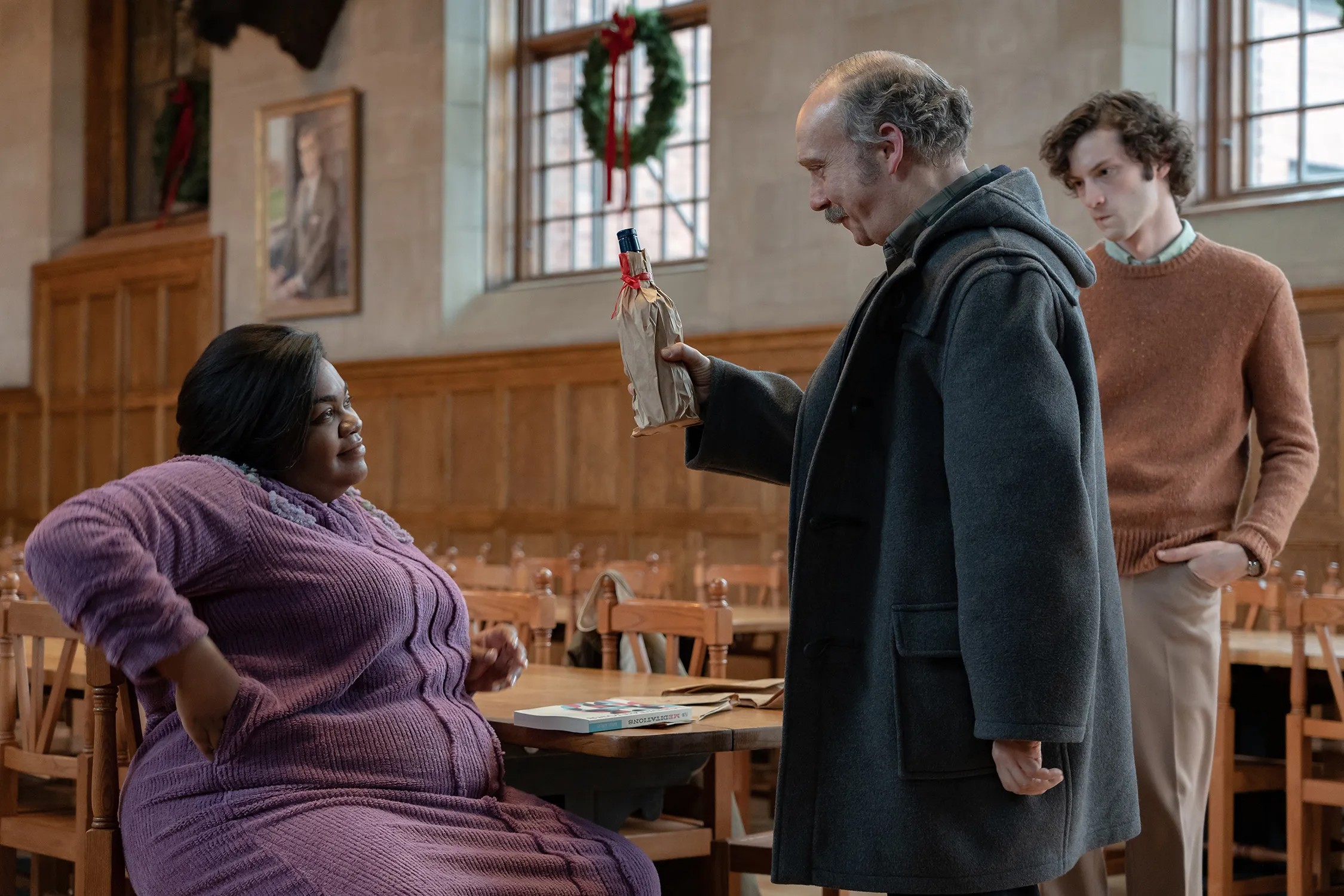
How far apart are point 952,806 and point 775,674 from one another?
518cm

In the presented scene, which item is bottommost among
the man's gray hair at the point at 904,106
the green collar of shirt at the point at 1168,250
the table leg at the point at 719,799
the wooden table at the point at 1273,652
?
the table leg at the point at 719,799

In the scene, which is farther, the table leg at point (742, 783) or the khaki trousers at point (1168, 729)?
the table leg at point (742, 783)

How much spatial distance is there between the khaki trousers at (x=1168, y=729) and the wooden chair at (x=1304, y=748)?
147cm

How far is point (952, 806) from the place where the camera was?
195cm

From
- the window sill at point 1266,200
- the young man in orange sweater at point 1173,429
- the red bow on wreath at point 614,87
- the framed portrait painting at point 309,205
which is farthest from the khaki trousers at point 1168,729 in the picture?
the framed portrait painting at point 309,205

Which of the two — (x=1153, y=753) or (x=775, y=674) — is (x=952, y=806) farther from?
(x=775, y=674)

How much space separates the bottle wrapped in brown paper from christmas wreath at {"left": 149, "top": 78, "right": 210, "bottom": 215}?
414 inches

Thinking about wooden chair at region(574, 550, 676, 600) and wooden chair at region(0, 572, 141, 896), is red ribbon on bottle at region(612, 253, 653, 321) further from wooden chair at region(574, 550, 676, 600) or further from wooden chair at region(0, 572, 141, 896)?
wooden chair at region(574, 550, 676, 600)

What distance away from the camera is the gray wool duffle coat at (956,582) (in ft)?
6.23

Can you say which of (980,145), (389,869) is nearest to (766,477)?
(389,869)

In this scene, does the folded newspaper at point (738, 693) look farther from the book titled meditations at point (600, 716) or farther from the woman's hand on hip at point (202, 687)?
the woman's hand on hip at point (202, 687)

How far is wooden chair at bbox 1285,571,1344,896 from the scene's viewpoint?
410cm

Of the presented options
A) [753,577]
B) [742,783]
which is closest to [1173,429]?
[742,783]

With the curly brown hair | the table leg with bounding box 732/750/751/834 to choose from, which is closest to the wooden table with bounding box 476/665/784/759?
the curly brown hair
